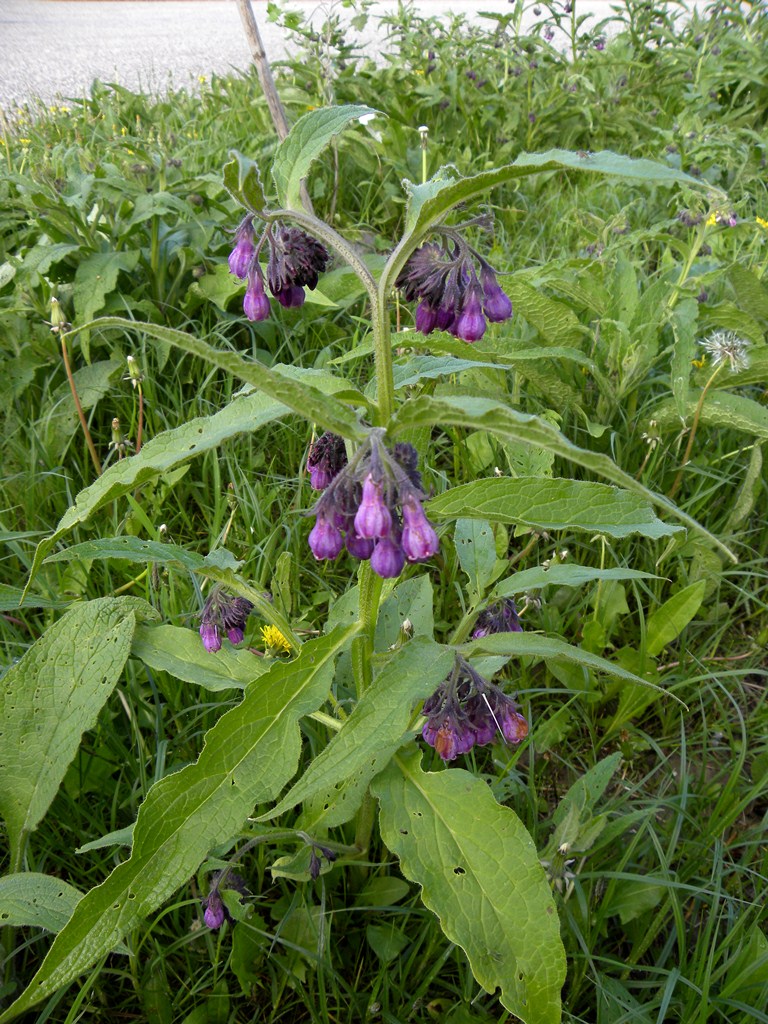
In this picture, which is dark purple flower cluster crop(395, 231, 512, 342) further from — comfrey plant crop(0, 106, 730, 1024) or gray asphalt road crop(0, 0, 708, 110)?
gray asphalt road crop(0, 0, 708, 110)

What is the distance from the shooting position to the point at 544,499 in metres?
1.38

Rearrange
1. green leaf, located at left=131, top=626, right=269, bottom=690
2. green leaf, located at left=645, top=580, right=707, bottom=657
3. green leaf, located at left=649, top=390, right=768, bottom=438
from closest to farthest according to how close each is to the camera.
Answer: green leaf, located at left=131, top=626, right=269, bottom=690, green leaf, located at left=645, top=580, right=707, bottom=657, green leaf, located at left=649, top=390, right=768, bottom=438

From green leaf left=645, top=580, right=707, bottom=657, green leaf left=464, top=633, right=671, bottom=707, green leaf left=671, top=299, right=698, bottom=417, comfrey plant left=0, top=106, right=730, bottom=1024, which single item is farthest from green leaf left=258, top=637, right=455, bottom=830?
green leaf left=671, top=299, right=698, bottom=417

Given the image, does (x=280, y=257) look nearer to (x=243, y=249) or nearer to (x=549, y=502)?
(x=243, y=249)

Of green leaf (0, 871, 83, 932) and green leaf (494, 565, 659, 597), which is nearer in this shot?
green leaf (0, 871, 83, 932)

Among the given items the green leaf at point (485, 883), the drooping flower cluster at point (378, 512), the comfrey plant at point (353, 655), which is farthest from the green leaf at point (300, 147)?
the green leaf at point (485, 883)

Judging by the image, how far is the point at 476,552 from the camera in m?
2.02

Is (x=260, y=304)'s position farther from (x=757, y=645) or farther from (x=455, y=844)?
(x=757, y=645)

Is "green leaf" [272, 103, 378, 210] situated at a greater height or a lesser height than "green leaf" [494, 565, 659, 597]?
greater

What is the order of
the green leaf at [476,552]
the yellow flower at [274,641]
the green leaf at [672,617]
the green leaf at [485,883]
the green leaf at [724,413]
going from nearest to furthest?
the green leaf at [485,883] → the green leaf at [476,552] → the yellow flower at [274,641] → the green leaf at [672,617] → the green leaf at [724,413]

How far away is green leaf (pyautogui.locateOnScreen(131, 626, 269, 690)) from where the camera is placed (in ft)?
5.88

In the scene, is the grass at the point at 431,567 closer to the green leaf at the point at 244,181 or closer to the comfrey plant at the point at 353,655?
the comfrey plant at the point at 353,655

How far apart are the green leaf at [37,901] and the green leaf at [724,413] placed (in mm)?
2315

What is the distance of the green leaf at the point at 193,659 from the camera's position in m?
1.79
